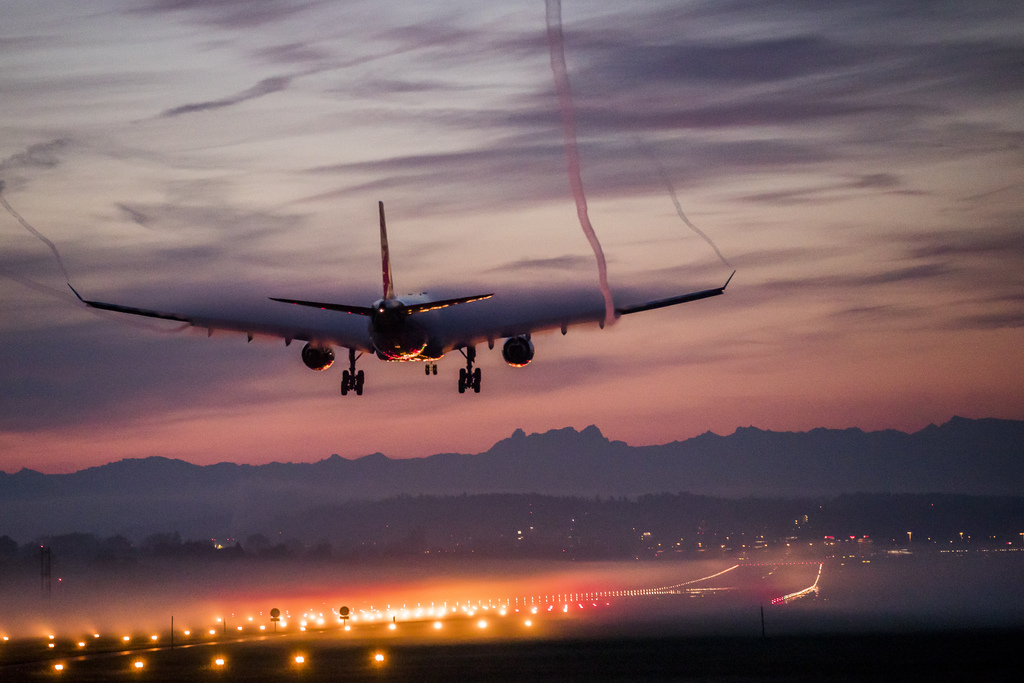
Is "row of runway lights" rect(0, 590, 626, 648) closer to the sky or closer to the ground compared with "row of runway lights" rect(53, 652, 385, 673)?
closer to the sky

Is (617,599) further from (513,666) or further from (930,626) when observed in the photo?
(513,666)

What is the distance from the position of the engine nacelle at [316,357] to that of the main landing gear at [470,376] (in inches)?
429

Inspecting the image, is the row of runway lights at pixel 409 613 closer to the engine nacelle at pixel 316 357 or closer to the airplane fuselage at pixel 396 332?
the engine nacelle at pixel 316 357

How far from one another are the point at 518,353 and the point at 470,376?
4.50 m

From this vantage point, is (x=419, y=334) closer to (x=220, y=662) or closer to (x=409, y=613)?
(x=220, y=662)

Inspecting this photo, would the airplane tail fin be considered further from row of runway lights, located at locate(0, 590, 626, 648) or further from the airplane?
row of runway lights, located at locate(0, 590, 626, 648)

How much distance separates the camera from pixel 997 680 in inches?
3452

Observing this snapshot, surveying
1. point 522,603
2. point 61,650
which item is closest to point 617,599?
point 522,603

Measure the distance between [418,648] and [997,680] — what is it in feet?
162

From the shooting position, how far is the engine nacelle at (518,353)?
306 feet

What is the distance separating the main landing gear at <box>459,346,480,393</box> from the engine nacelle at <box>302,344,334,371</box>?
35.7 feet

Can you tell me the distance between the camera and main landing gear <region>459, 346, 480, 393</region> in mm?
94938

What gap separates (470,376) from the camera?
95125mm

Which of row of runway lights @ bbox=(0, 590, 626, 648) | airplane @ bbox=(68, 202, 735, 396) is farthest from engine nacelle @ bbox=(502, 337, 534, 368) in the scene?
row of runway lights @ bbox=(0, 590, 626, 648)
